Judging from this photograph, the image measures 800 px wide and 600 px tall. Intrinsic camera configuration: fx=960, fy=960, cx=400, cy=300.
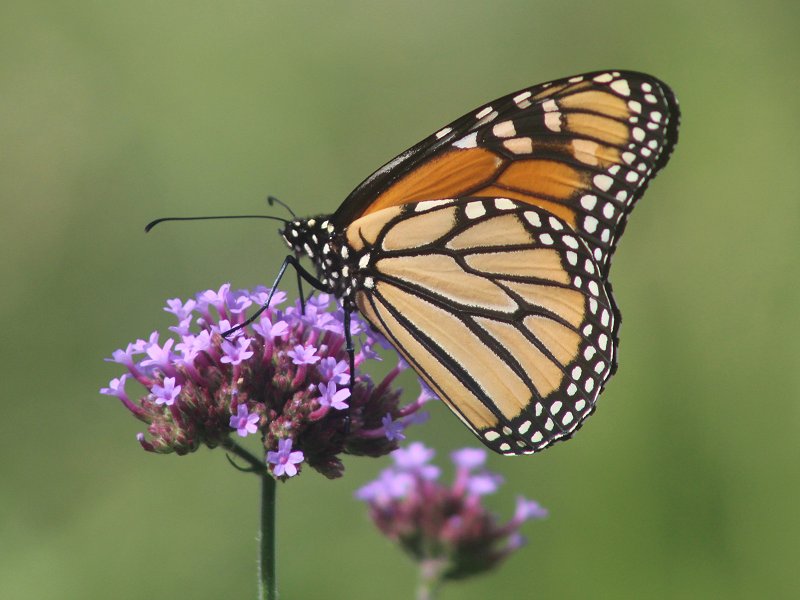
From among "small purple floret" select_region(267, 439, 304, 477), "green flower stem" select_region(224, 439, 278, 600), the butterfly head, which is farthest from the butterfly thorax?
"green flower stem" select_region(224, 439, 278, 600)

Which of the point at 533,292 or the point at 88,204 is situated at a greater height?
the point at 88,204

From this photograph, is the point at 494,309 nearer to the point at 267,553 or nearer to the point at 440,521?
the point at 440,521

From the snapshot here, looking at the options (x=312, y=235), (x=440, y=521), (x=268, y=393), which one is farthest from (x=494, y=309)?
(x=268, y=393)

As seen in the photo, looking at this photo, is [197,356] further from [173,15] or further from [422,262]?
[173,15]

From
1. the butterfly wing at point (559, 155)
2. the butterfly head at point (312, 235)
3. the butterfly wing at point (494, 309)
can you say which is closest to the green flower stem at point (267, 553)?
the butterfly wing at point (494, 309)

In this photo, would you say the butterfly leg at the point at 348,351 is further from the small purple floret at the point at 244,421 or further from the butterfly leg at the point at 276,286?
the small purple floret at the point at 244,421

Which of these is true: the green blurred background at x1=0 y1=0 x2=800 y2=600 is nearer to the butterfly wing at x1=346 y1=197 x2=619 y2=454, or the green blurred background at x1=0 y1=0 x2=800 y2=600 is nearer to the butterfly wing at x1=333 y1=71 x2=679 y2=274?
the butterfly wing at x1=346 y1=197 x2=619 y2=454

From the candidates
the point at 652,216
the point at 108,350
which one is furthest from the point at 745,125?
the point at 108,350
